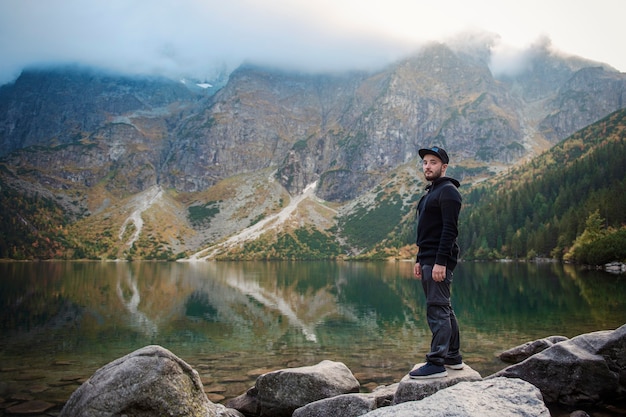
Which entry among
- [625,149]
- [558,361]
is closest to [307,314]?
[558,361]

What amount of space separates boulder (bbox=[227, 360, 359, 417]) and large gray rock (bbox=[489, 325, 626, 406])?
517cm

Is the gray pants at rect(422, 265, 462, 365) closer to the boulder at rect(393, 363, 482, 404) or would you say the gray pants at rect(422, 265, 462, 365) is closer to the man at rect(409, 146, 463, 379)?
the man at rect(409, 146, 463, 379)

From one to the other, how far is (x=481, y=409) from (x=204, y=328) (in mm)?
27092

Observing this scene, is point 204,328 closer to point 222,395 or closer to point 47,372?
point 47,372

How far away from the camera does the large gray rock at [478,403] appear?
5672 millimetres

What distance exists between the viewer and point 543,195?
149 meters

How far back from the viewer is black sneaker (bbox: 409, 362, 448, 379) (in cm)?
903

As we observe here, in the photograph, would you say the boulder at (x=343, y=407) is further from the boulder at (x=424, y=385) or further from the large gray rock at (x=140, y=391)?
the large gray rock at (x=140, y=391)

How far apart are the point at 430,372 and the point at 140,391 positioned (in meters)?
6.02

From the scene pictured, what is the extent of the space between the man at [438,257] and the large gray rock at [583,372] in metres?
3.05

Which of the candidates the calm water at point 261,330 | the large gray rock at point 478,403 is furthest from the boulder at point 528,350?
the large gray rock at point 478,403

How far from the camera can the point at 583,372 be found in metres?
10.8

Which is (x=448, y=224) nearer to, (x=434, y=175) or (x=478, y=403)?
(x=434, y=175)

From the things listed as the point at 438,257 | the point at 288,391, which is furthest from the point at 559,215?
the point at 438,257
